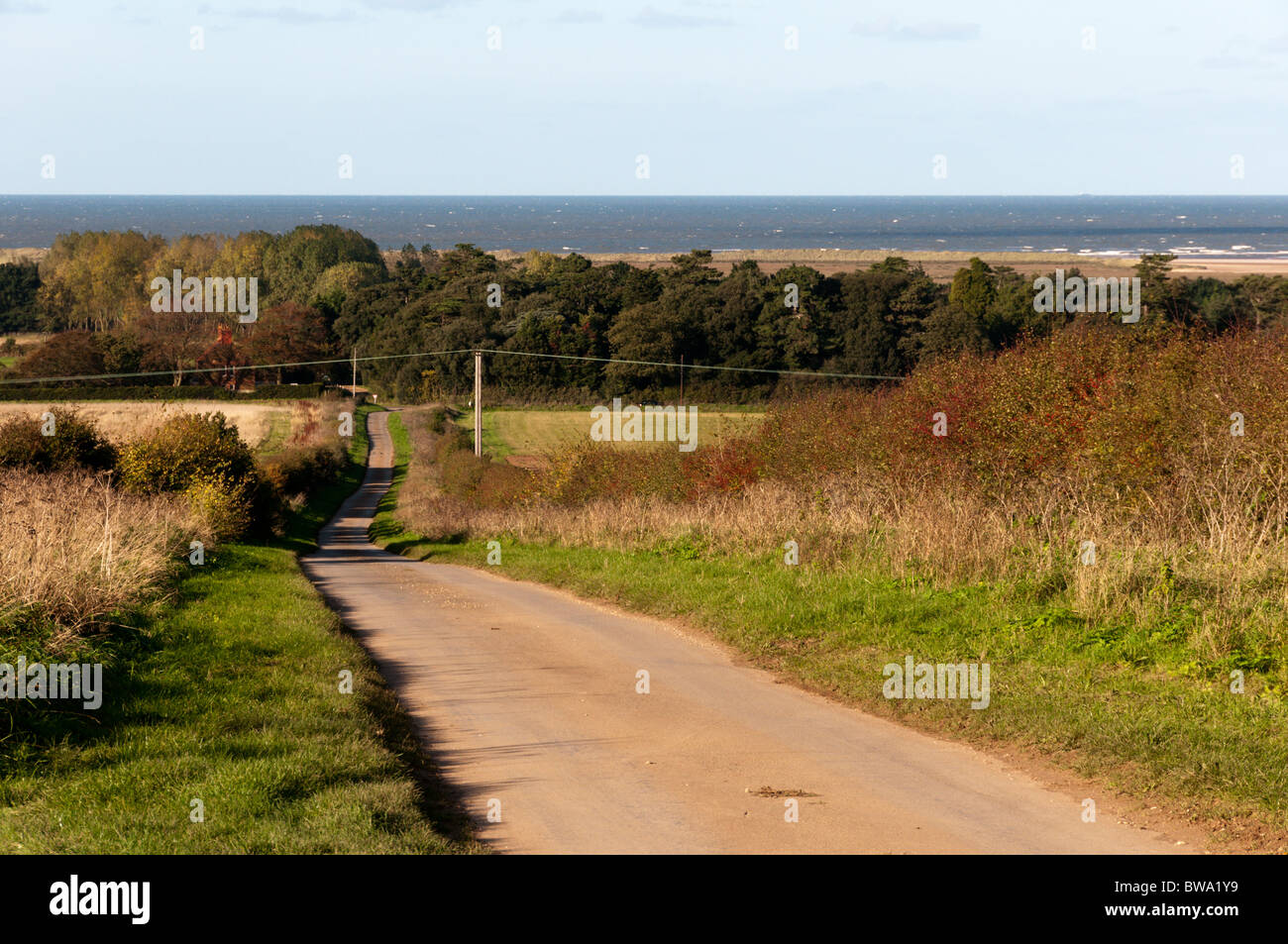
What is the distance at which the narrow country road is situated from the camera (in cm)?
645

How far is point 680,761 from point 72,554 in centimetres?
705

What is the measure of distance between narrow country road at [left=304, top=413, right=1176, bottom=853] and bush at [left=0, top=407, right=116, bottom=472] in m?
17.3

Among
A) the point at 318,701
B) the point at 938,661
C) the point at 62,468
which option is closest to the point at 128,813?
the point at 318,701

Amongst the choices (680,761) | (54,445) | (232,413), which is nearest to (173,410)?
(232,413)

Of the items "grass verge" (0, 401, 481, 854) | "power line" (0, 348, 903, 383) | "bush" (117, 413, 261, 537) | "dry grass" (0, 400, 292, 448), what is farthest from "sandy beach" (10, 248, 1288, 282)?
"grass verge" (0, 401, 481, 854)

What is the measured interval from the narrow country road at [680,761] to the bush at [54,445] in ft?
56.7

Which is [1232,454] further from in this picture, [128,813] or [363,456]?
[363,456]

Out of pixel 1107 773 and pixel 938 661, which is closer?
pixel 1107 773

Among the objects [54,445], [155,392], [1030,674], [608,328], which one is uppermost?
[608,328]

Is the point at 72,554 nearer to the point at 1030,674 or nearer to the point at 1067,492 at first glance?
the point at 1030,674

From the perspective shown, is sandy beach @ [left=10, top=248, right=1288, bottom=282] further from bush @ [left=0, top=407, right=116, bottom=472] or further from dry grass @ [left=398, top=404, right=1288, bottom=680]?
dry grass @ [left=398, top=404, right=1288, bottom=680]

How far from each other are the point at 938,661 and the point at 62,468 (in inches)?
904

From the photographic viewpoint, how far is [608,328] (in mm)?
78688

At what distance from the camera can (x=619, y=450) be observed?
32.9 m
